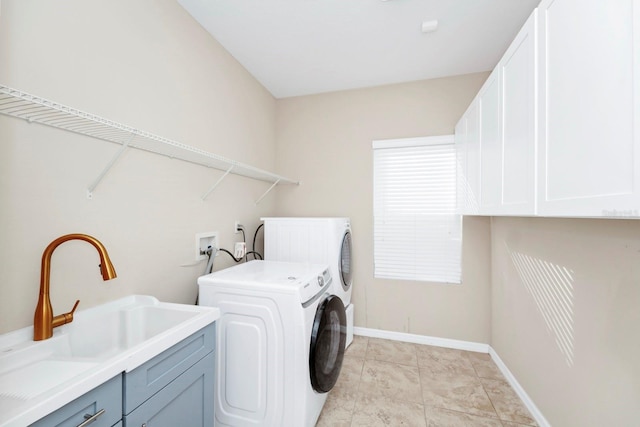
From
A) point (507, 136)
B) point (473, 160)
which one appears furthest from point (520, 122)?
point (473, 160)

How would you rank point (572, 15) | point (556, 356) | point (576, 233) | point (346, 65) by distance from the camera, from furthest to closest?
point (346, 65) < point (556, 356) < point (576, 233) < point (572, 15)

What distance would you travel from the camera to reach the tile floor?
1734mm

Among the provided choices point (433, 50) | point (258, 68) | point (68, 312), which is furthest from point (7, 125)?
point (433, 50)

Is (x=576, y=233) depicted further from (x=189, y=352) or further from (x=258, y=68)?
(x=258, y=68)

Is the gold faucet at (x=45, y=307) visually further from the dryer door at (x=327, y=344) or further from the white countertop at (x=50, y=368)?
the dryer door at (x=327, y=344)

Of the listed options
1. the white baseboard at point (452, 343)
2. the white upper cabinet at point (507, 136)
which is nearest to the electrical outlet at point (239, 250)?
the white baseboard at point (452, 343)

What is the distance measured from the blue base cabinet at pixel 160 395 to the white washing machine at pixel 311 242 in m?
1.13

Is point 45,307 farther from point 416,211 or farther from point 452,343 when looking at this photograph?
point 452,343

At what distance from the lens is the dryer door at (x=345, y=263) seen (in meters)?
2.46

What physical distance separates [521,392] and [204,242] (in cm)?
257

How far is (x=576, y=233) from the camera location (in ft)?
4.53

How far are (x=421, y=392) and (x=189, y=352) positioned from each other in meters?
1.74

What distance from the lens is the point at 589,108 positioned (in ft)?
2.73

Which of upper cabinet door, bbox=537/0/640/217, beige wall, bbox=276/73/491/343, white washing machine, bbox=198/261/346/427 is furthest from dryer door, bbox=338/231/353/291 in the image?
upper cabinet door, bbox=537/0/640/217
